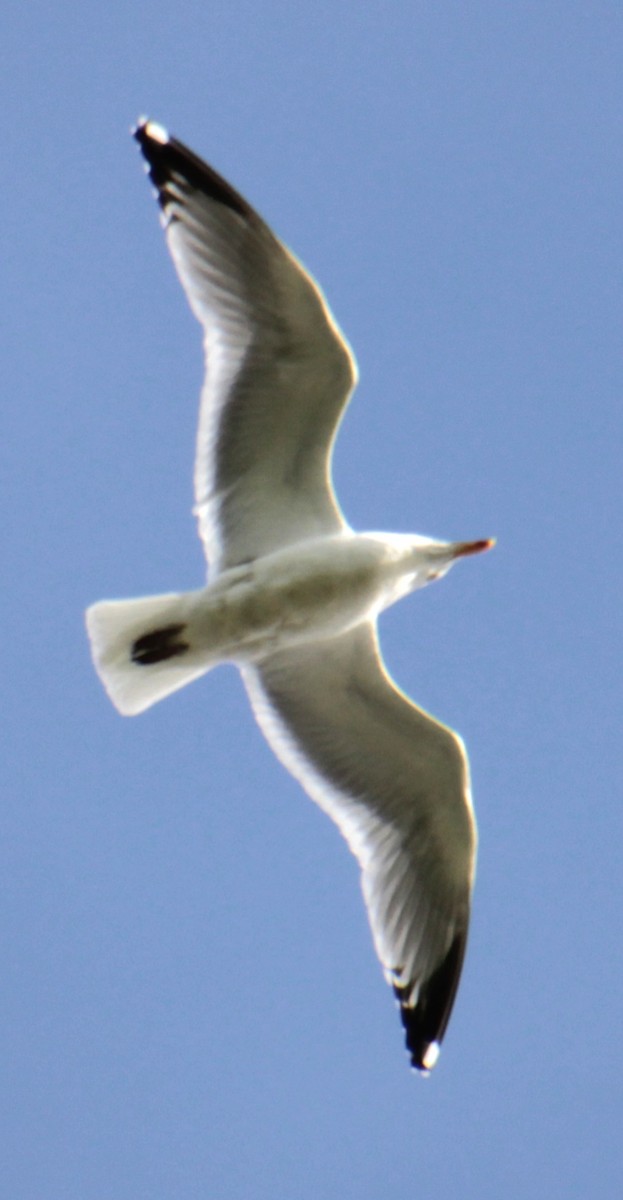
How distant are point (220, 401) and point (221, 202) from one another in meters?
0.70

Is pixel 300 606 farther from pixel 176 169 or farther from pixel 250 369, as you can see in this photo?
pixel 176 169

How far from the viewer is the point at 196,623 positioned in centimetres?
651

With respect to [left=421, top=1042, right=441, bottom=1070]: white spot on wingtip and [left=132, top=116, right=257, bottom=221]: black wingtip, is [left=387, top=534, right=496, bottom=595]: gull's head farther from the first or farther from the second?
[left=421, top=1042, right=441, bottom=1070]: white spot on wingtip

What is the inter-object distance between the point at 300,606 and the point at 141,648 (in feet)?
1.91

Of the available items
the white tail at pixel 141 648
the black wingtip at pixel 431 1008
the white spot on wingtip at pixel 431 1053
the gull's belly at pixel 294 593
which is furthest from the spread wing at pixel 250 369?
the white spot on wingtip at pixel 431 1053

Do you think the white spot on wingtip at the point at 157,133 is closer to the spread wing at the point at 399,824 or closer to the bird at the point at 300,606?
the bird at the point at 300,606

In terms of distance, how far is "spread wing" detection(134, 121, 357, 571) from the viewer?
6.52 meters

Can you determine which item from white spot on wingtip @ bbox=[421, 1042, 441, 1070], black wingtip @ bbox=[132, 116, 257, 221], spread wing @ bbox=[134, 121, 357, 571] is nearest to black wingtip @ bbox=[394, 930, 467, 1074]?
white spot on wingtip @ bbox=[421, 1042, 441, 1070]

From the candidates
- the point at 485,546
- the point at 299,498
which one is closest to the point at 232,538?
the point at 299,498

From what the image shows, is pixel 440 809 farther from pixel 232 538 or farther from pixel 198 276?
pixel 198 276

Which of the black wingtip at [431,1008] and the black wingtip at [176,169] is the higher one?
the black wingtip at [176,169]

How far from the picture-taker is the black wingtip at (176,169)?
6.54 metres

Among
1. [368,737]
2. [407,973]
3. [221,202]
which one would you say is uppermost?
→ [221,202]

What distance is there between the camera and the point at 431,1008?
23.1 feet
